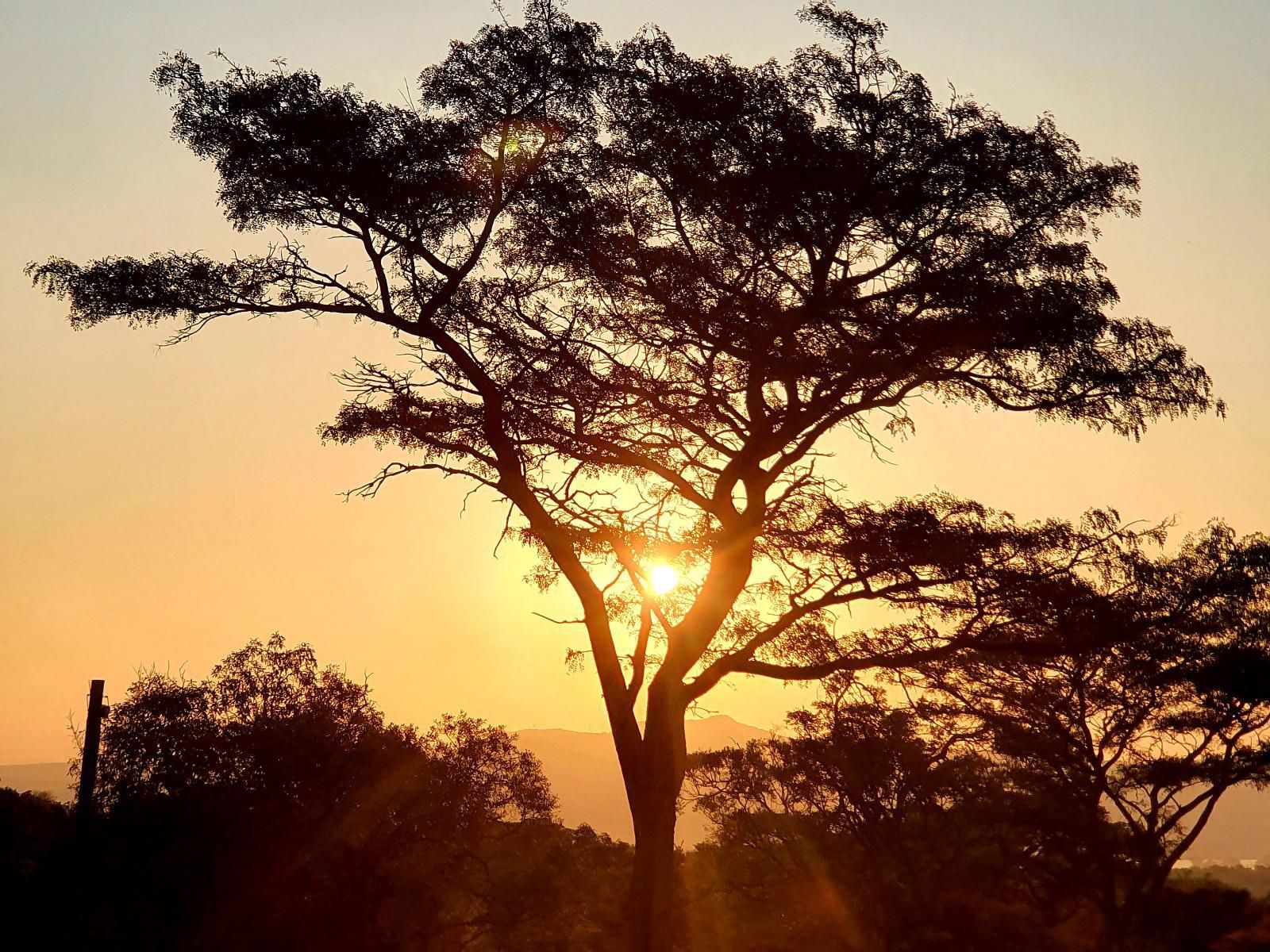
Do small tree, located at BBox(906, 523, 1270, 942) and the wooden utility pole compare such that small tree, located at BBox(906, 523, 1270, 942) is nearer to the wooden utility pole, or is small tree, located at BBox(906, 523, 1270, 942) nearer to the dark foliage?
the dark foliage

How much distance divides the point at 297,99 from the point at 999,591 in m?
9.78

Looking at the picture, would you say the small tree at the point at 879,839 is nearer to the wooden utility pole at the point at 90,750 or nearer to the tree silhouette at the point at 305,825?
the tree silhouette at the point at 305,825

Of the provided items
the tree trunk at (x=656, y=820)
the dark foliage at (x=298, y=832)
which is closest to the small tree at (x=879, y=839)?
the dark foliage at (x=298, y=832)

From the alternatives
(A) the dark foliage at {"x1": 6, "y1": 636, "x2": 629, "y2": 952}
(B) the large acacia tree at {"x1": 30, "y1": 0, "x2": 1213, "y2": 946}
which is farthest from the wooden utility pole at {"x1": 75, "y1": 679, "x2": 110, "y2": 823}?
(B) the large acacia tree at {"x1": 30, "y1": 0, "x2": 1213, "y2": 946}

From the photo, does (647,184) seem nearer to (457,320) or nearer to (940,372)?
(457,320)

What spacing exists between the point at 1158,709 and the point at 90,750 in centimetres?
2192

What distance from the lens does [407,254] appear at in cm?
1348

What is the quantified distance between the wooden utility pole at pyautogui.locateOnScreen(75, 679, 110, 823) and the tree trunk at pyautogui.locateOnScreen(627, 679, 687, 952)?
1064 centimetres

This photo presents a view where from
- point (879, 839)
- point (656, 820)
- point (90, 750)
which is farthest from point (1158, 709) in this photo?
point (90, 750)

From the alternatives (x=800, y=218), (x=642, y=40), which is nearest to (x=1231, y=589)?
(x=800, y=218)

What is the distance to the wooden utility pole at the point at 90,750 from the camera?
730 inches

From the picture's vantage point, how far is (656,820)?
12305 mm

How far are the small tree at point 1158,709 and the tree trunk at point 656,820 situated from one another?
22.1 feet

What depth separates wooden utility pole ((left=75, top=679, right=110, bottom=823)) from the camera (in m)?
18.5
